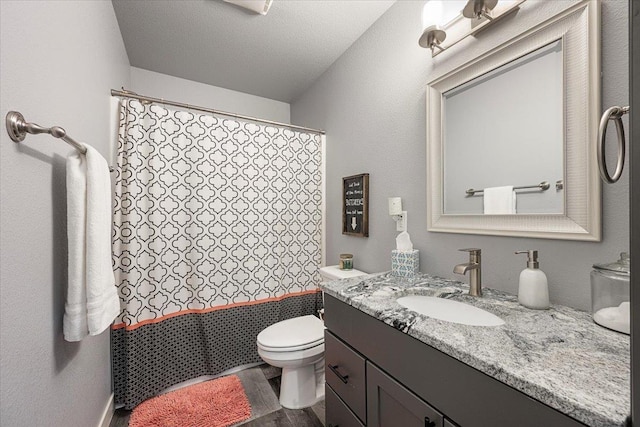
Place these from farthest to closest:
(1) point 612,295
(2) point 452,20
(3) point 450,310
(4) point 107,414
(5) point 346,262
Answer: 1. (5) point 346,262
2. (4) point 107,414
3. (2) point 452,20
4. (3) point 450,310
5. (1) point 612,295

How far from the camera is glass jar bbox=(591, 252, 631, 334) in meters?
0.70

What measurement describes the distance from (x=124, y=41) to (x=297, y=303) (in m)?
2.42

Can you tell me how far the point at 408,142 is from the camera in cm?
150

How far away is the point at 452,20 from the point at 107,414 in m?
2.78

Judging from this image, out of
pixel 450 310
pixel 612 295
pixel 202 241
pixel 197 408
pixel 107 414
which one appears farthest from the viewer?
pixel 202 241

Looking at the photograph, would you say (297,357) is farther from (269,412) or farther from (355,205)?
(355,205)

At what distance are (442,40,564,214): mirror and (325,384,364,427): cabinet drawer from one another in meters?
1.00

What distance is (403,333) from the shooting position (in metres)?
0.80

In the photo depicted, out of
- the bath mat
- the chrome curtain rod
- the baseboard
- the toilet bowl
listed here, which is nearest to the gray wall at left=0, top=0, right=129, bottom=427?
the chrome curtain rod

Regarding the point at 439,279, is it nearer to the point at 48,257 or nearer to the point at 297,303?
the point at 297,303

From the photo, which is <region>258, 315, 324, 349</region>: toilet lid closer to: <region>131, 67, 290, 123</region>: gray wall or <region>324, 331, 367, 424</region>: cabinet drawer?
<region>324, 331, 367, 424</region>: cabinet drawer

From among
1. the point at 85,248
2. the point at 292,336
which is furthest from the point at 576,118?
the point at 85,248

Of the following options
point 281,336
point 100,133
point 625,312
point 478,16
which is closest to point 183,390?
point 281,336

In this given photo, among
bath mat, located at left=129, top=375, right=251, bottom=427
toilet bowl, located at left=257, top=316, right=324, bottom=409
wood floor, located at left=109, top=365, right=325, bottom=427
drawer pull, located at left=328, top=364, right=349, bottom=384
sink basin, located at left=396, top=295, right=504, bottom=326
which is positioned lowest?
wood floor, located at left=109, top=365, right=325, bottom=427
